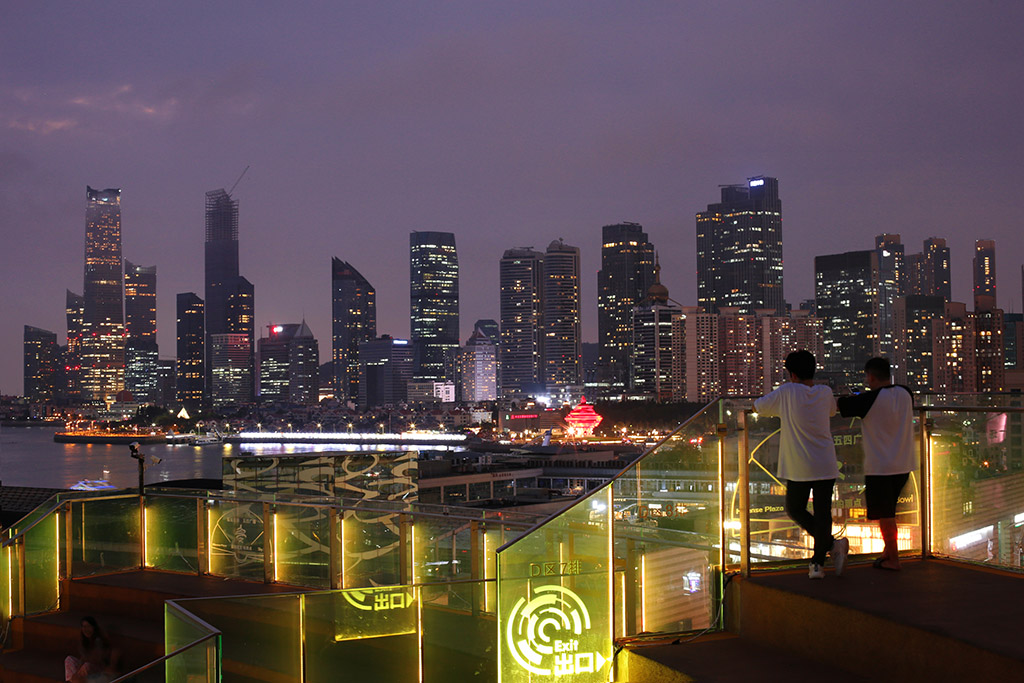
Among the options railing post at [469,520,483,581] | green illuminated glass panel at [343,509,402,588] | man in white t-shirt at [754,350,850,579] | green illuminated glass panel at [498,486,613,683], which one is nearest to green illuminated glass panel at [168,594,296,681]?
green illuminated glass panel at [498,486,613,683]

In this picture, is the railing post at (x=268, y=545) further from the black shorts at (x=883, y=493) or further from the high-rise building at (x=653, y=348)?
the high-rise building at (x=653, y=348)

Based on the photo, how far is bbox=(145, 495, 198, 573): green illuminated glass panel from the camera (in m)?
7.73

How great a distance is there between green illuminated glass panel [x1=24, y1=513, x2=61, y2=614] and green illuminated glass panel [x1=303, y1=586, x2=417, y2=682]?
3768mm

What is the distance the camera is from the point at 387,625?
450 cm

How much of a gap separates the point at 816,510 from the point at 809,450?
0.34 m

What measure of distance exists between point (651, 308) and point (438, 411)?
160ft

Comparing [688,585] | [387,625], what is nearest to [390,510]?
[387,625]

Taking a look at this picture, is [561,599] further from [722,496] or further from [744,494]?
[744,494]

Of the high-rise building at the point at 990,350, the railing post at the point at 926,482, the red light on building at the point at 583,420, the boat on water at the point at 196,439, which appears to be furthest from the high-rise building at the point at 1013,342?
the railing post at the point at 926,482

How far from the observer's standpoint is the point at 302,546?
23.4 ft

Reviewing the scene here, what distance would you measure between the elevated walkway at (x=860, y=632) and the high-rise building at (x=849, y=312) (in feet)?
524

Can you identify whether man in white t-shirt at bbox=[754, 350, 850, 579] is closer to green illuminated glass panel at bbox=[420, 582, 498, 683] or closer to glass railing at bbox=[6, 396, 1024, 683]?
glass railing at bbox=[6, 396, 1024, 683]

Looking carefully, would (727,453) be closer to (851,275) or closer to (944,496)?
(944,496)

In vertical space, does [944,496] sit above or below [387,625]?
above
